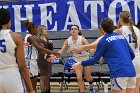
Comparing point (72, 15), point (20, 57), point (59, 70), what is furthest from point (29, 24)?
point (59, 70)

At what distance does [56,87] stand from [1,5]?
333 centimetres

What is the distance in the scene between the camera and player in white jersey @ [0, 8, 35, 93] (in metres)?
4.93

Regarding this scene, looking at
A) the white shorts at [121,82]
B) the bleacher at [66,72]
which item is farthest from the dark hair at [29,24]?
the white shorts at [121,82]

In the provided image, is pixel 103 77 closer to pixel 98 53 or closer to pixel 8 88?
pixel 98 53

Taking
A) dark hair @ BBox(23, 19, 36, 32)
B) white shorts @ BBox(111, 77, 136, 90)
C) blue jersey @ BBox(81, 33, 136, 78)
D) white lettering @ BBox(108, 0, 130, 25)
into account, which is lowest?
white shorts @ BBox(111, 77, 136, 90)

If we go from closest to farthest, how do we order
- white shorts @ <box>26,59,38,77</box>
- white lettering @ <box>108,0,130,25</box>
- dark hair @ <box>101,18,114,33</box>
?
dark hair @ <box>101,18,114,33</box>, white shorts @ <box>26,59,38,77</box>, white lettering @ <box>108,0,130,25</box>

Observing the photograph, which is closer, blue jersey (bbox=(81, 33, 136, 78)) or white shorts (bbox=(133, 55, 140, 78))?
blue jersey (bbox=(81, 33, 136, 78))

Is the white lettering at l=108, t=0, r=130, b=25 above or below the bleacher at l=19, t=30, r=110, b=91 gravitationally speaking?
above

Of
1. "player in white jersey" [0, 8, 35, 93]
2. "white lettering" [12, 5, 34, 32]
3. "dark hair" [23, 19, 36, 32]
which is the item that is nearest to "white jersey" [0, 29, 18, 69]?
"player in white jersey" [0, 8, 35, 93]

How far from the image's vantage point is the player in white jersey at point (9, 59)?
4.93 meters

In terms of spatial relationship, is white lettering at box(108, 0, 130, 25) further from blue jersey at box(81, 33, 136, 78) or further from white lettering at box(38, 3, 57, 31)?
blue jersey at box(81, 33, 136, 78)

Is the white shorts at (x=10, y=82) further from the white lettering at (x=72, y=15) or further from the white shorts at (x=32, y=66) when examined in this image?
the white lettering at (x=72, y=15)

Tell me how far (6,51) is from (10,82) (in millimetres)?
409

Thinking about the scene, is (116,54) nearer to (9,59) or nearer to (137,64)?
(137,64)
